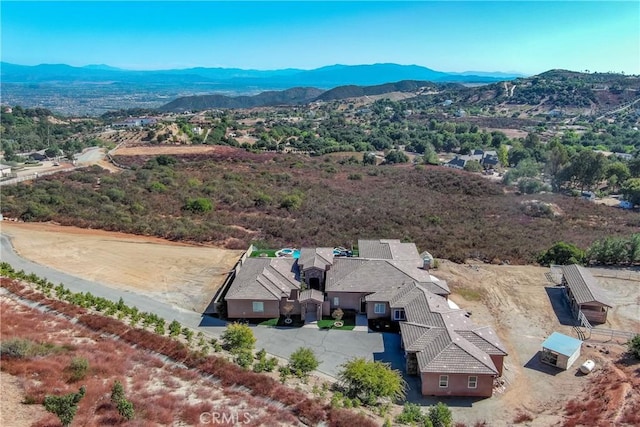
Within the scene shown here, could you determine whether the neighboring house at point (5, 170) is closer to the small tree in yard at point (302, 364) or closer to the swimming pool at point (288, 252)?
the swimming pool at point (288, 252)

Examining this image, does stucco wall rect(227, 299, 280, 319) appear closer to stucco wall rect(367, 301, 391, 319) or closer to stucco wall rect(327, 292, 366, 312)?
stucco wall rect(327, 292, 366, 312)

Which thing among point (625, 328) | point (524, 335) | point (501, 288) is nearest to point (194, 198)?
point (501, 288)

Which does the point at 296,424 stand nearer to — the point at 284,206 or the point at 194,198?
the point at 284,206

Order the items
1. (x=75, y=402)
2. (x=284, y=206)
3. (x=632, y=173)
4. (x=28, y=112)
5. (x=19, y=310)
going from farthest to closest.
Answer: (x=28, y=112), (x=632, y=173), (x=284, y=206), (x=19, y=310), (x=75, y=402)

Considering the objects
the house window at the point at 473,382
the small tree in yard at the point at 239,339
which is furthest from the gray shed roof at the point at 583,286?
the small tree in yard at the point at 239,339

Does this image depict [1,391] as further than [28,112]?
No

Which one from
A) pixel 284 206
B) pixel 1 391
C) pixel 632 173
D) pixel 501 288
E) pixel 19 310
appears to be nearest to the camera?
pixel 1 391

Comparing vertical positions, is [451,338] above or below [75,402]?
below
